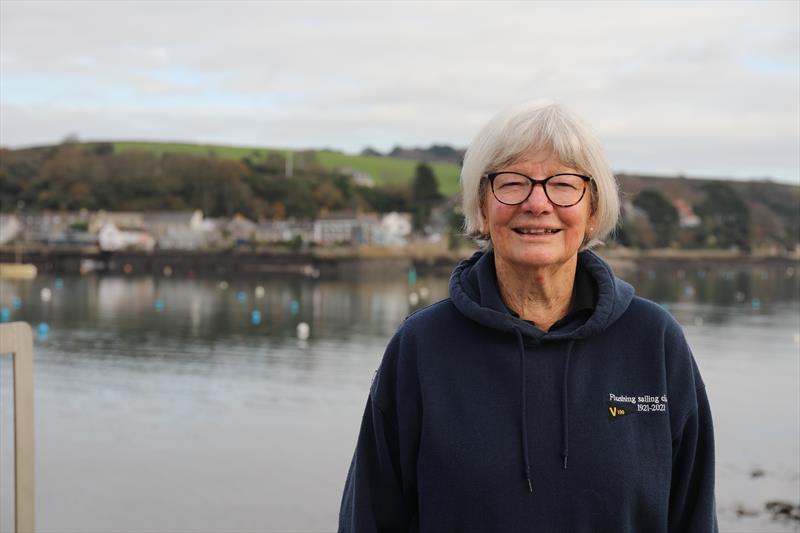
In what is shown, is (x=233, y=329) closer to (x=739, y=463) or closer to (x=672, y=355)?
(x=739, y=463)

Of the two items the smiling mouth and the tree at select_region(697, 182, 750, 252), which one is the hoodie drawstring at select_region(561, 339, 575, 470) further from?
the tree at select_region(697, 182, 750, 252)

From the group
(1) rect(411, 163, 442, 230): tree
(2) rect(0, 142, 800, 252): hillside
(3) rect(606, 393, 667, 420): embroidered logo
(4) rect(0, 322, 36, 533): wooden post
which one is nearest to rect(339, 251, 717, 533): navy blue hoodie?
(3) rect(606, 393, 667, 420): embroidered logo

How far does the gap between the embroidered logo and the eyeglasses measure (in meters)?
0.41

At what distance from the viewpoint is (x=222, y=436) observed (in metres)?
13.6

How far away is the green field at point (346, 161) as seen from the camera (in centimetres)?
11300

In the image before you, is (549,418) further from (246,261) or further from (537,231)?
(246,261)

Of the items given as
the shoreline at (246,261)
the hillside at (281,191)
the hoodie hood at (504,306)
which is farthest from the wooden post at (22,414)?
the hillside at (281,191)

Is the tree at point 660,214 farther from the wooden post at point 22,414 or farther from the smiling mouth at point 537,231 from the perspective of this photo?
the smiling mouth at point 537,231

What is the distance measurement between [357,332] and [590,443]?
88.4 feet

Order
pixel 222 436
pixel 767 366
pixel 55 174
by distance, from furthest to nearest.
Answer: pixel 55 174, pixel 767 366, pixel 222 436

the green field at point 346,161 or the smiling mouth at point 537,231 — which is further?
the green field at point 346,161

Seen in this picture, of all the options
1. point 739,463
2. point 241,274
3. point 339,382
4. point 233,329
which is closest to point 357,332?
point 233,329

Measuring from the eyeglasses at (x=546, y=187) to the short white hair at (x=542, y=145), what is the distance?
0.02 meters

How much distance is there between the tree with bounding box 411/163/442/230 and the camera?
104 meters
